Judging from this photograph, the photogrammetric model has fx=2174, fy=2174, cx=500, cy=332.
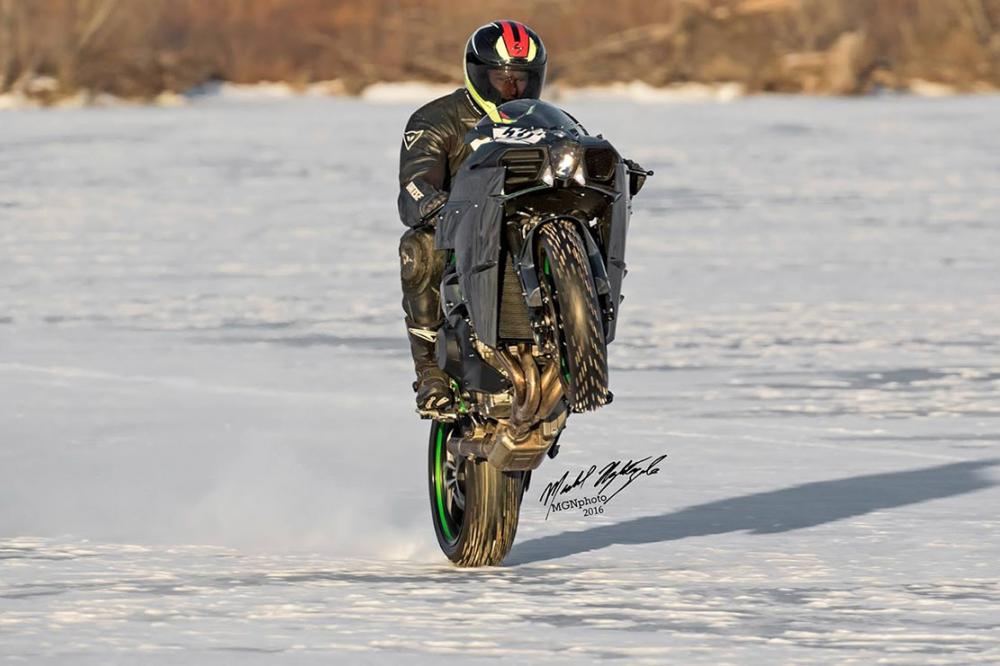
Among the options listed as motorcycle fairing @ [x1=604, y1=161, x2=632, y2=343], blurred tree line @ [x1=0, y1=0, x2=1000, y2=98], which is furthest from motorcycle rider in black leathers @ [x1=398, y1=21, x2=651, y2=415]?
blurred tree line @ [x1=0, y1=0, x2=1000, y2=98]

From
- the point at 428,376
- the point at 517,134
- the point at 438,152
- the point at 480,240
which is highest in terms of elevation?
the point at 517,134

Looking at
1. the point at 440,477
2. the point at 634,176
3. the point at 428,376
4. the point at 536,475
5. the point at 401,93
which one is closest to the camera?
the point at 634,176

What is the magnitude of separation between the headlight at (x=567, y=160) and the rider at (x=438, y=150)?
843 mm

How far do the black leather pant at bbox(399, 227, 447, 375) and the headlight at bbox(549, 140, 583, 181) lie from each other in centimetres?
112

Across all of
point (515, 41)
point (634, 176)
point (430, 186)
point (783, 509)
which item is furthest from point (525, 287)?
point (783, 509)

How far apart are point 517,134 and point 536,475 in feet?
11.2

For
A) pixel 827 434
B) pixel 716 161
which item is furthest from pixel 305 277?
pixel 716 161

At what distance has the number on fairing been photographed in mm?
7758

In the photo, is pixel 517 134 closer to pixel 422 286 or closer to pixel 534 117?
Answer: pixel 534 117

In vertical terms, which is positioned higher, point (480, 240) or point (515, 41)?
point (515, 41)

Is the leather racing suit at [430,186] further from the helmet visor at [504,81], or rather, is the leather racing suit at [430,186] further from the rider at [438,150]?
the helmet visor at [504,81]

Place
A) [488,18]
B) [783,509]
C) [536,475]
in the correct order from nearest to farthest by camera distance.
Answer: [783,509] < [536,475] < [488,18]

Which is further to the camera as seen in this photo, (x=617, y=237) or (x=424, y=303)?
(x=424, y=303)

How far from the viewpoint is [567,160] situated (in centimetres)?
759
